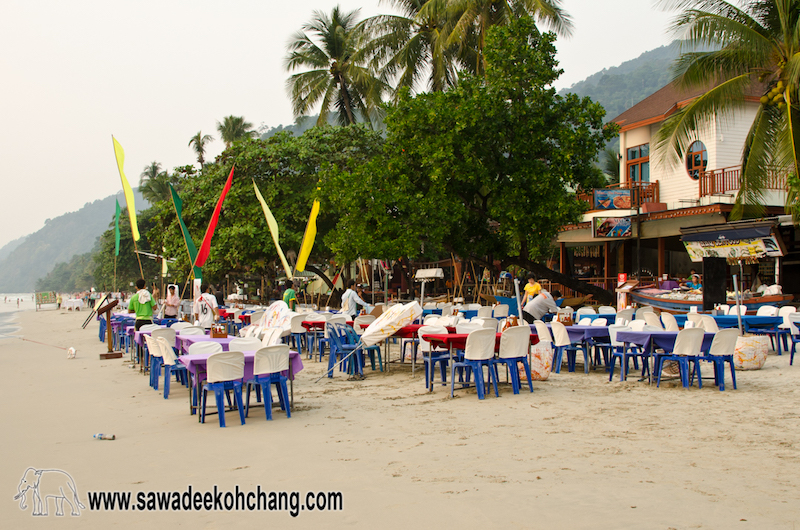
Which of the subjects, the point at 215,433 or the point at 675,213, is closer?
the point at 215,433

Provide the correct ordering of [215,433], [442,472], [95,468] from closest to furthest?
1. [442,472]
2. [95,468]
3. [215,433]

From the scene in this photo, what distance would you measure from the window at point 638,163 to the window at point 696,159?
1.80 meters

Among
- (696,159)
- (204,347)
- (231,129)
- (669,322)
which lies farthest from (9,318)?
(669,322)

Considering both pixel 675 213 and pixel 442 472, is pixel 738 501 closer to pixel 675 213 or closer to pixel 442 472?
pixel 442 472

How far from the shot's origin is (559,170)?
16297 mm

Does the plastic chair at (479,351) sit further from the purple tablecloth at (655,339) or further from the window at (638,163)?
the window at (638,163)

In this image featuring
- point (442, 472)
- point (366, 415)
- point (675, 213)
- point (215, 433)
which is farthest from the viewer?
point (675, 213)

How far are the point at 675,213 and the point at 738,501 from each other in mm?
15858

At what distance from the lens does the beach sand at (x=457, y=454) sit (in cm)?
413

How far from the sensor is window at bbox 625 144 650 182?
23.1 meters

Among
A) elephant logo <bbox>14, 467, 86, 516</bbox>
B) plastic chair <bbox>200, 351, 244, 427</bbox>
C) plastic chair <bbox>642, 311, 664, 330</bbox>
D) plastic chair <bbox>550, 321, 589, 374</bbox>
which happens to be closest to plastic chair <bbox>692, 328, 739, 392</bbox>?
plastic chair <bbox>550, 321, 589, 374</bbox>

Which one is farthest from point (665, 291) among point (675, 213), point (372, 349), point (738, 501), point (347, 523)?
point (347, 523)

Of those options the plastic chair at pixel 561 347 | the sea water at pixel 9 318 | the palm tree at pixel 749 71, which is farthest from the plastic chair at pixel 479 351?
the sea water at pixel 9 318

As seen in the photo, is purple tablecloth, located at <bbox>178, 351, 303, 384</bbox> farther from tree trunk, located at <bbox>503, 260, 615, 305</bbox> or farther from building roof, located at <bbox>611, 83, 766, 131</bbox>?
building roof, located at <bbox>611, 83, 766, 131</bbox>
